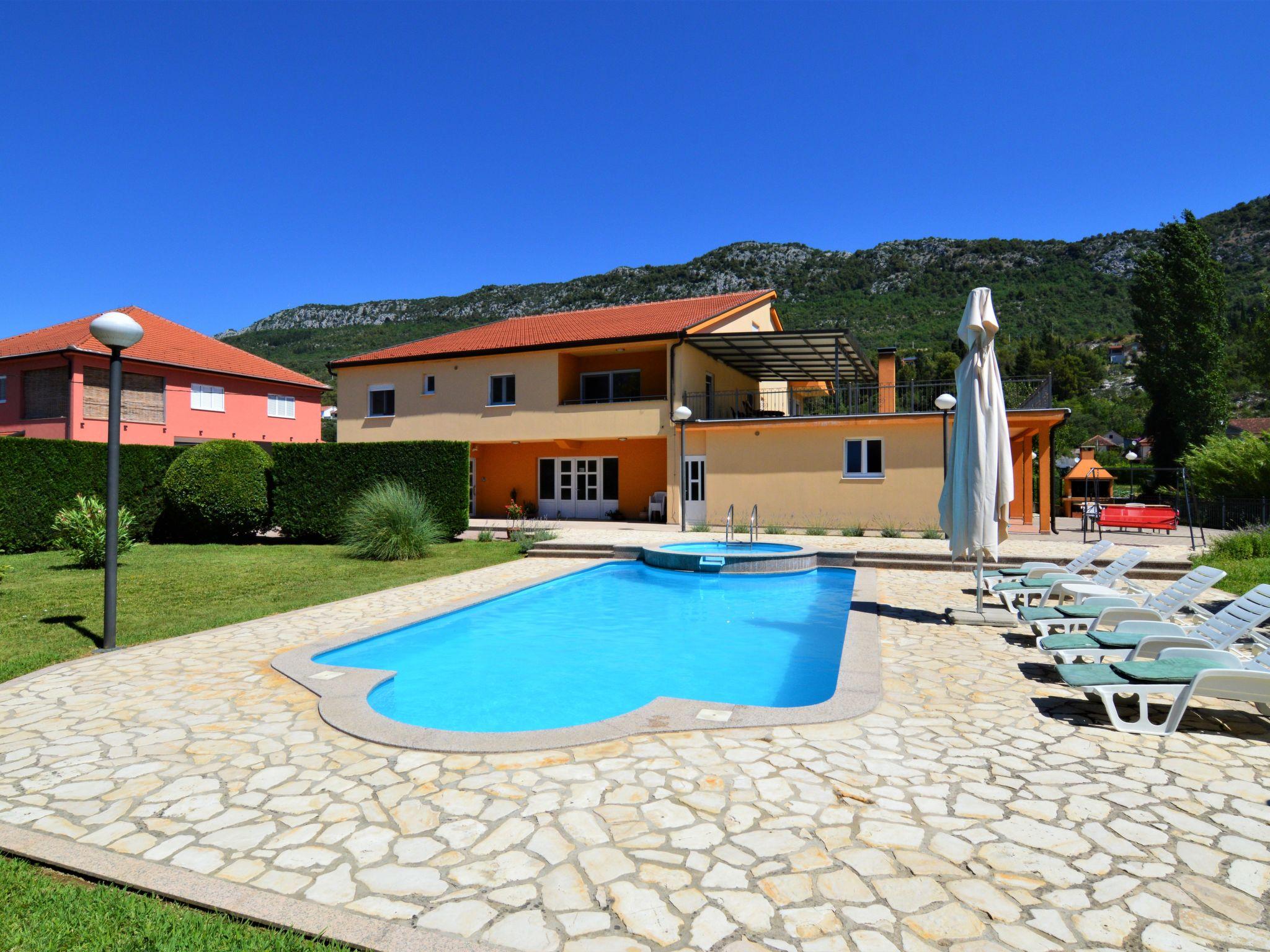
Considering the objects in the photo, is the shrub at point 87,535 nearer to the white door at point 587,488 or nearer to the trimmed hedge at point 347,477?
the trimmed hedge at point 347,477

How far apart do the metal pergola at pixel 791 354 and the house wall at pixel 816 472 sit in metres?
1.80

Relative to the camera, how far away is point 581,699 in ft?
20.6

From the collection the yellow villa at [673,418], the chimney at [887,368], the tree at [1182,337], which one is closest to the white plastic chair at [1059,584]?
the yellow villa at [673,418]

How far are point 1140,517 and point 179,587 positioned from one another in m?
21.5

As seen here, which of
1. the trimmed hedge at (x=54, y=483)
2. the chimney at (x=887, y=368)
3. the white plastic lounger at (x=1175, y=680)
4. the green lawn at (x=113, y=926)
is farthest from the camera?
the chimney at (x=887, y=368)

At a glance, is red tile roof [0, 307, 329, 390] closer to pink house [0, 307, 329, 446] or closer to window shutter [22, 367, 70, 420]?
pink house [0, 307, 329, 446]

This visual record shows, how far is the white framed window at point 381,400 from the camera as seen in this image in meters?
26.6

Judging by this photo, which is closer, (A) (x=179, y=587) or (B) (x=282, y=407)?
(A) (x=179, y=587)

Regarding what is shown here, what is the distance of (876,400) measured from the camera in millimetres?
24312

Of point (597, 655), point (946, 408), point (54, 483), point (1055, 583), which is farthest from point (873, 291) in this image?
point (597, 655)

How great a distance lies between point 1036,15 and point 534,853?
16.6 metres

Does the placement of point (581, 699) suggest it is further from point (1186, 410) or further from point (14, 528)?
point (1186, 410)

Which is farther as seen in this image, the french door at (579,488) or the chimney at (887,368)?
the french door at (579,488)

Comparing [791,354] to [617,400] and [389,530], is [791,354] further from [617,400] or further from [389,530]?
[389,530]
